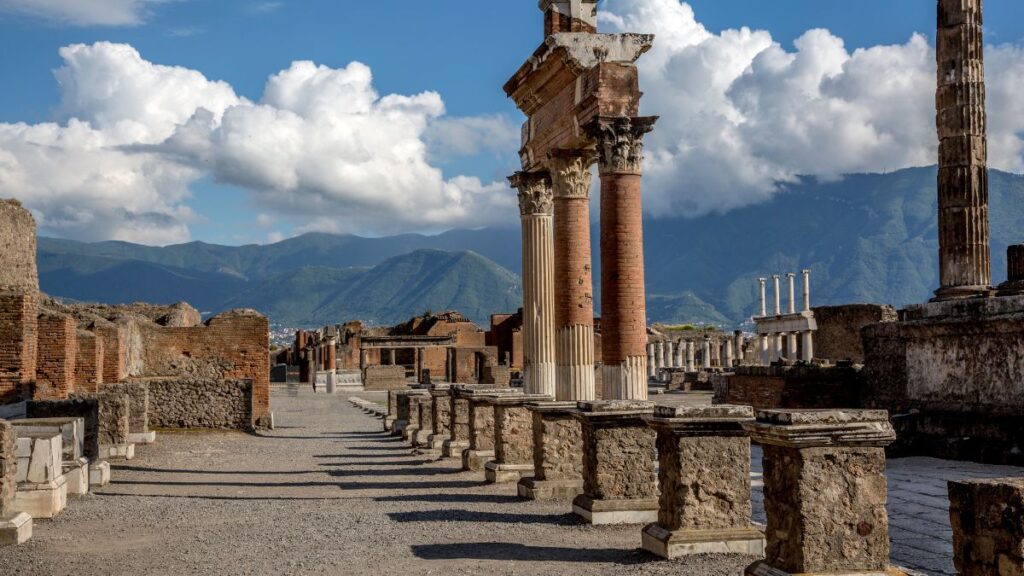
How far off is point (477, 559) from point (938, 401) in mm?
9514

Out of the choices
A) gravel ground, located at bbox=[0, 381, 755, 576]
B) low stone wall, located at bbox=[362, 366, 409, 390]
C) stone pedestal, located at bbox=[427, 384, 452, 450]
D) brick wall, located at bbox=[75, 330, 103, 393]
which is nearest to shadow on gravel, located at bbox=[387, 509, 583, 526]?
gravel ground, located at bbox=[0, 381, 755, 576]

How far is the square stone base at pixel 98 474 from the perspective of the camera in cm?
1369

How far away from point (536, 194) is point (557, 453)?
5.45 meters

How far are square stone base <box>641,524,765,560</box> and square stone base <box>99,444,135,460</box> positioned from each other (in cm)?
1144

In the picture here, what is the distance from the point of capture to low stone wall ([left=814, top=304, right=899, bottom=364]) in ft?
108

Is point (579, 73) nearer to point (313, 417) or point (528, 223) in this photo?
point (528, 223)

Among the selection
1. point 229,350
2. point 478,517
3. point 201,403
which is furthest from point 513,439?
point 229,350

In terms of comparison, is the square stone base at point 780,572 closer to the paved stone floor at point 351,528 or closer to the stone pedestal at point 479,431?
the paved stone floor at point 351,528

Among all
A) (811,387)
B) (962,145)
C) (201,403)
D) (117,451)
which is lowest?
(117,451)

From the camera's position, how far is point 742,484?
8336 millimetres

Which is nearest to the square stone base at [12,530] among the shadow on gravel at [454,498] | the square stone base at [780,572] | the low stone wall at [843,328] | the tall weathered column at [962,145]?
the shadow on gravel at [454,498]

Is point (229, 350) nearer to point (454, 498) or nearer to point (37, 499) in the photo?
point (454, 498)

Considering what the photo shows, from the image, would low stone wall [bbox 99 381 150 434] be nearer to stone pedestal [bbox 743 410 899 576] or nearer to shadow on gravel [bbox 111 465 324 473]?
shadow on gravel [bbox 111 465 324 473]

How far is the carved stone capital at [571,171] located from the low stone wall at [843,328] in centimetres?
1961
